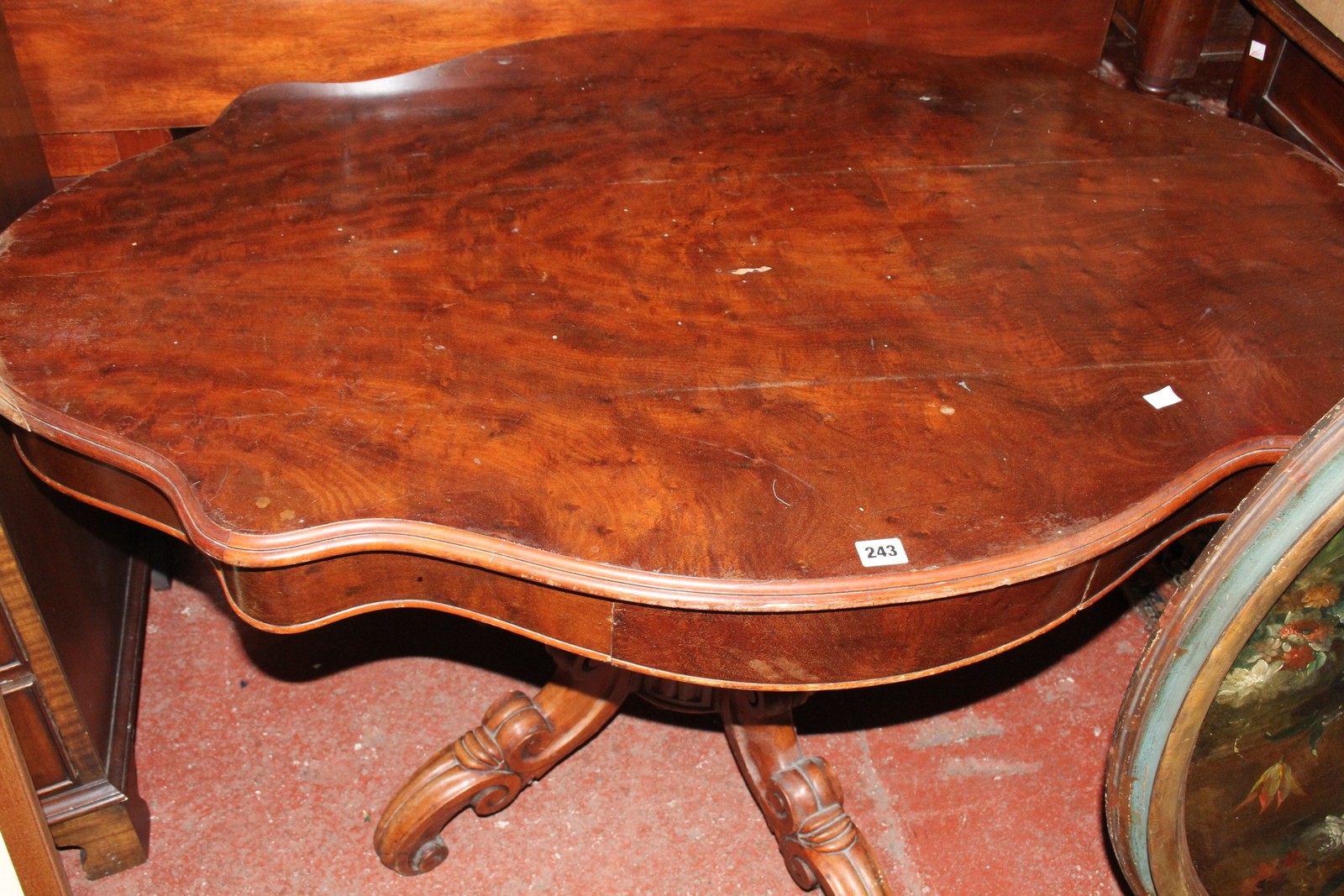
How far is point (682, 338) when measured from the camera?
4.46 feet

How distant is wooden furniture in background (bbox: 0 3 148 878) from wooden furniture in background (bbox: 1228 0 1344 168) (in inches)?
78.7

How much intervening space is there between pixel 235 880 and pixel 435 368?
0.90 metres

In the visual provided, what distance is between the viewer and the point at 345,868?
1804 millimetres

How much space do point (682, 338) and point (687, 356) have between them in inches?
1.2

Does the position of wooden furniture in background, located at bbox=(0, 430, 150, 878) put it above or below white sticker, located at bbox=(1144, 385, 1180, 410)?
below

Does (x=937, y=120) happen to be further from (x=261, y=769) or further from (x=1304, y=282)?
(x=261, y=769)

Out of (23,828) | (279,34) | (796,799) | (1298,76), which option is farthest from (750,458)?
(1298,76)

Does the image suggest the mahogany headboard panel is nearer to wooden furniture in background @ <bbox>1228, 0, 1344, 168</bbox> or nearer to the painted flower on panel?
wooden furniture in background @ <bbox>1228, 0, 1344, 168</bbox>

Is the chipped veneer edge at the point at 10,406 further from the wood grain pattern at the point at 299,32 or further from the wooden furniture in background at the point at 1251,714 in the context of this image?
the wooden furniture in background at the point at 1251,714

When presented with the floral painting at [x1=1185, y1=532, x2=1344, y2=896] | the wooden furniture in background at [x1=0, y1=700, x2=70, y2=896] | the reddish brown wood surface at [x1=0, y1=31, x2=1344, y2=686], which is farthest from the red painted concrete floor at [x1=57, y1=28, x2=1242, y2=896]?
the reddish brown wood surface at [x1=0, y1=31, x2=1344, y2=686]

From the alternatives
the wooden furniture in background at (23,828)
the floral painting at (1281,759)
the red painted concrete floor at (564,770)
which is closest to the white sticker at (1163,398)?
the floral painting at (1281,759)

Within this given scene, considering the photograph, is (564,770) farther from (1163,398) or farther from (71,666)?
(1163,398)

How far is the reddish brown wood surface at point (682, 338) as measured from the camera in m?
1.17

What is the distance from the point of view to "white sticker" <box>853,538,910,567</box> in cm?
114
